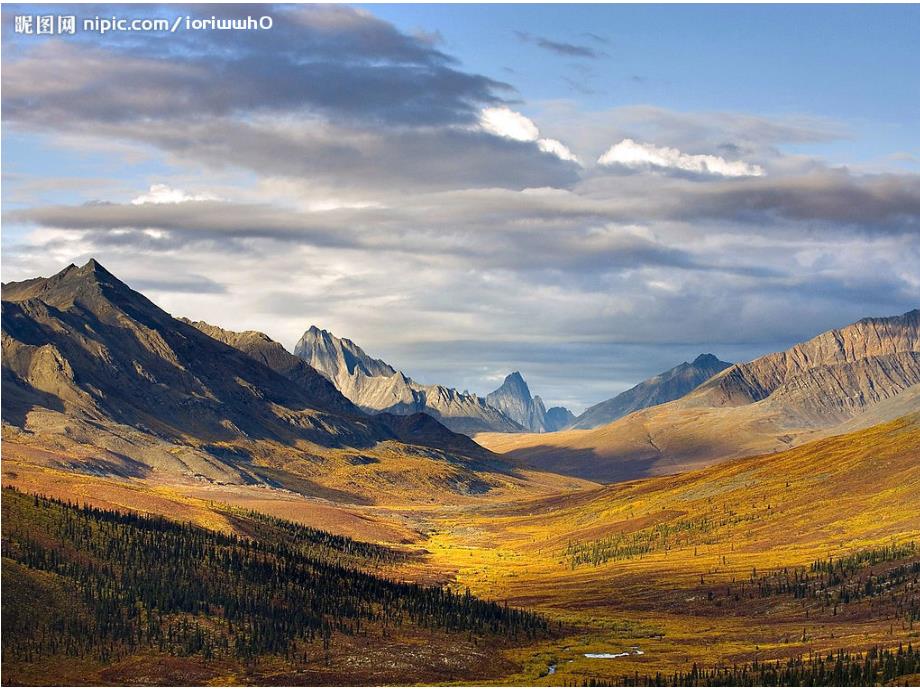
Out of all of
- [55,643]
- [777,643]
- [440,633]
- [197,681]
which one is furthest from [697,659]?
[55,643]

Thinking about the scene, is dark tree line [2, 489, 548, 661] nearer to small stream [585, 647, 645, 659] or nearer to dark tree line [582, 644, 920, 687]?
small stream [585, 647, 645, 659]

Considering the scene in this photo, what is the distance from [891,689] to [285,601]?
326 feet

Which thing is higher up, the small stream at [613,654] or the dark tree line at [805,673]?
the dark tree line at [805,673]

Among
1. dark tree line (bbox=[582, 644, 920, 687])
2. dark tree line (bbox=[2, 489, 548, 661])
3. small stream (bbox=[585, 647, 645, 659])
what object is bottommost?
small stream (bbox=[585, 647, 645, 659])

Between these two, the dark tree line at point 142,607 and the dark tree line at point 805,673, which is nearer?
the dark tree line at point 805,673

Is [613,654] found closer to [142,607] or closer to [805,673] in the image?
[805,673]

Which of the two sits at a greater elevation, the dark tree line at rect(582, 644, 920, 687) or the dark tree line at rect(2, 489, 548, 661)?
the dark tree line at rect(2, 489, 548, 661)

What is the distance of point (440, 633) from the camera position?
195 m

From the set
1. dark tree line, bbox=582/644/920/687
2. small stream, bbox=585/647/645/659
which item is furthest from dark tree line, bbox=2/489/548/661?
dark tree line, bbox=582/644/920/687

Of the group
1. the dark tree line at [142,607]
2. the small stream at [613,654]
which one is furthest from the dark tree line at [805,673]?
the dark tree line at [142,607]

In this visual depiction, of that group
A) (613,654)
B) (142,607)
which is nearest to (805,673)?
(613,654)

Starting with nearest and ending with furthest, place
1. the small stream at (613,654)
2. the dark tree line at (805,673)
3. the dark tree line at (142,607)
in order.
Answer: the dark tree line at (805,673)
the dark tree line at (142,607)
the small stream at (613,654)

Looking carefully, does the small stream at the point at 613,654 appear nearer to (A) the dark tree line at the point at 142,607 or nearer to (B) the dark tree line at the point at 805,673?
(A) the dark tree line at the point at 142,607

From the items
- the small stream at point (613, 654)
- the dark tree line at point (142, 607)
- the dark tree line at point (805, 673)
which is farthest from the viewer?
the small stream at point (613, 654)
